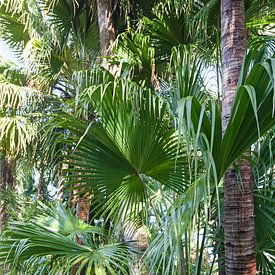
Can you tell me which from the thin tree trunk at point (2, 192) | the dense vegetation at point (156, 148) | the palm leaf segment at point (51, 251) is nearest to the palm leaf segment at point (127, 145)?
the dense vegetation at point (156, 148)

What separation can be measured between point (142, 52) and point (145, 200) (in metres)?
1.14

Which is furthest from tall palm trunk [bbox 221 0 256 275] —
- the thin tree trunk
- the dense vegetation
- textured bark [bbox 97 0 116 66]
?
the thin tree trunk

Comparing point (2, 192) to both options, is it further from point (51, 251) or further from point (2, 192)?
point (51, 251)

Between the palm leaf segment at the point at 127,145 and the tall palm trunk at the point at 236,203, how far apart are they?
1.06 ft

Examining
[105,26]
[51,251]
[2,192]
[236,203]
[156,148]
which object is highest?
[105,26]

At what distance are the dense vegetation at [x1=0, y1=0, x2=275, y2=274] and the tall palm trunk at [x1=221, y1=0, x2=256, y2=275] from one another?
16mm

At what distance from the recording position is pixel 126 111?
6.07 ft

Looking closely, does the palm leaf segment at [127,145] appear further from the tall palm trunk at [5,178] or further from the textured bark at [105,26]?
the tall palm trunk at [5,178]

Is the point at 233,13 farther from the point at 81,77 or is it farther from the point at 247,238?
the point at 247,238

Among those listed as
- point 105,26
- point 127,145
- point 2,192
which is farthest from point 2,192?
point 127,145

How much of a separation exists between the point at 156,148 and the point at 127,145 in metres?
0.15

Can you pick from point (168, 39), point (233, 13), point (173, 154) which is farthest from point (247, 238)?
point (168, 39)

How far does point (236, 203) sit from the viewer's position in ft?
4.89

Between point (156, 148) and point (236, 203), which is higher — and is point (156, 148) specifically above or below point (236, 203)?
above
